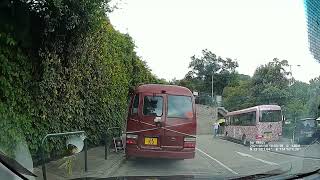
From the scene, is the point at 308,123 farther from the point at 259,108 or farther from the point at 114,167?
the point at 114,167

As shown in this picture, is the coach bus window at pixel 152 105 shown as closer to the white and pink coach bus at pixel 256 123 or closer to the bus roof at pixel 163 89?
the bus roof at pixel 163 89

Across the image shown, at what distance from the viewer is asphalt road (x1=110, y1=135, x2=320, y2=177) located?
15.2ft

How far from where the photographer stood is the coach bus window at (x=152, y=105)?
571cm

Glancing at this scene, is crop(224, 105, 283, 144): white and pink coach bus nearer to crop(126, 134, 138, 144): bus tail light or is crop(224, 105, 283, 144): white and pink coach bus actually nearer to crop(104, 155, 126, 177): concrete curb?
crop(126, 134, 138, 144): bus tail light

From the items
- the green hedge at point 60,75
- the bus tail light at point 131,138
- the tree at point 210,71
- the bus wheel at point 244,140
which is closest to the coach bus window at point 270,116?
the bus wheel at point 244,140

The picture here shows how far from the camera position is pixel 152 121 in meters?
5.71

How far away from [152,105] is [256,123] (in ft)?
4.22

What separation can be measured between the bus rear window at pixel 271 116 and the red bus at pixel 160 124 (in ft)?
2.86

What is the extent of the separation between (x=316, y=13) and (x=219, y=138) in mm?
1947

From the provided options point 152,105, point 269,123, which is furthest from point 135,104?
point 269,123

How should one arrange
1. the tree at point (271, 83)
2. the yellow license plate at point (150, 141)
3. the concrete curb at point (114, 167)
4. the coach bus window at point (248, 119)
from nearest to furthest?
the concrete curb at point (114, 167), the tree at point (271, 83), the coach bus window at point (248, 119), the yellow license plate at point (150, 141)

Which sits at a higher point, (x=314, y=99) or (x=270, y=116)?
(x=314, y=99)

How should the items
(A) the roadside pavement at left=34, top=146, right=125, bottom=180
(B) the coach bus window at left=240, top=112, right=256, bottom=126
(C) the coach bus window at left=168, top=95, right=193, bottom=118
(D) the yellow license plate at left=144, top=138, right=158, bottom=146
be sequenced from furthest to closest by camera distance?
1. (C) the coach bus window at left=168, top=95, right=193, bottom=118
2. (D) the yellow license plate at left=144, top=138, right=158, bottom=146
3. (B) the coach bus window at left=240, top=112, right=256, bottom=126
4. (A) the roadside pavement at left=34, top=146, right=125, bottom=180

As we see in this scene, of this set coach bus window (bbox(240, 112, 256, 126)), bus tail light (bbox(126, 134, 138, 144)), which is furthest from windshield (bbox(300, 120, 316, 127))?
bus tail light (bbox(126, 134, 138, 144))
